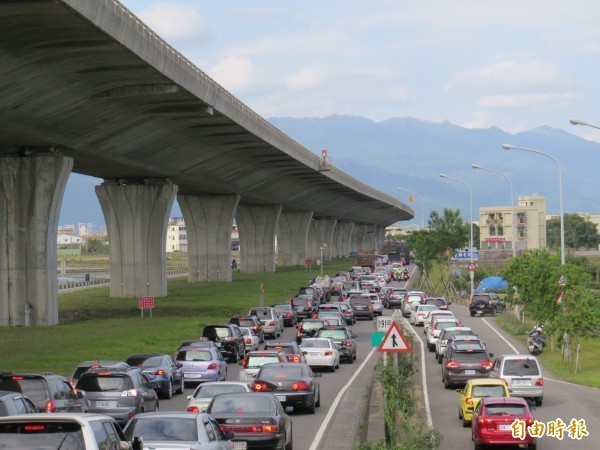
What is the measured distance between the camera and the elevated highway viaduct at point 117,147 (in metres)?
39.3

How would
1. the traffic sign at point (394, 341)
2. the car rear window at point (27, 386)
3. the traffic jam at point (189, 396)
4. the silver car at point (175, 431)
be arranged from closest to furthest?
1. the traffic jam at point (189, 396)
2. the silver car at point (175, 431)
3. the car rear window at point (27, 386)
4. the traffic sign at point (394, 341)

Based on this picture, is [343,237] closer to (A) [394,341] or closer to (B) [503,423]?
(A) [394,341]

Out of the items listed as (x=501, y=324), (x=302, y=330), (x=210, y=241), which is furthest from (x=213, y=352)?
(x=210, y=241)

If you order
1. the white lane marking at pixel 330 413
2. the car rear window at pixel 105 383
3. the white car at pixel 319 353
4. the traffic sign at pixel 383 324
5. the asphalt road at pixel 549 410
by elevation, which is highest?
the traffic sign at pixel 383 324

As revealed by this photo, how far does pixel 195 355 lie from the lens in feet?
119

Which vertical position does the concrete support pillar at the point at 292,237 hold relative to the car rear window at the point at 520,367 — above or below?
above

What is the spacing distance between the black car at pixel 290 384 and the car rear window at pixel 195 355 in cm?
766

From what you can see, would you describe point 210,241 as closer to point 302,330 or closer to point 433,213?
point 433,213

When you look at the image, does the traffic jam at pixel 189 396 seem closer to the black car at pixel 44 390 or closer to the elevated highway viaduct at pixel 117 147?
the black car at pixel 44 390

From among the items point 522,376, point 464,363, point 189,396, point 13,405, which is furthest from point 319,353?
point 13,405

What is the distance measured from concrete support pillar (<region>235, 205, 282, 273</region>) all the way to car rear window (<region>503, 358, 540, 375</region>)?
286 ft

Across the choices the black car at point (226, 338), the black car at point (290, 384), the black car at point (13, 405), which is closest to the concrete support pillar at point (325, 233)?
the black car at point (226, 338)

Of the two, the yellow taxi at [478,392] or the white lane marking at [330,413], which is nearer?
the white lane marking at [330,413]

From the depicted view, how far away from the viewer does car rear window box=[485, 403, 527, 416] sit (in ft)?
75.4
